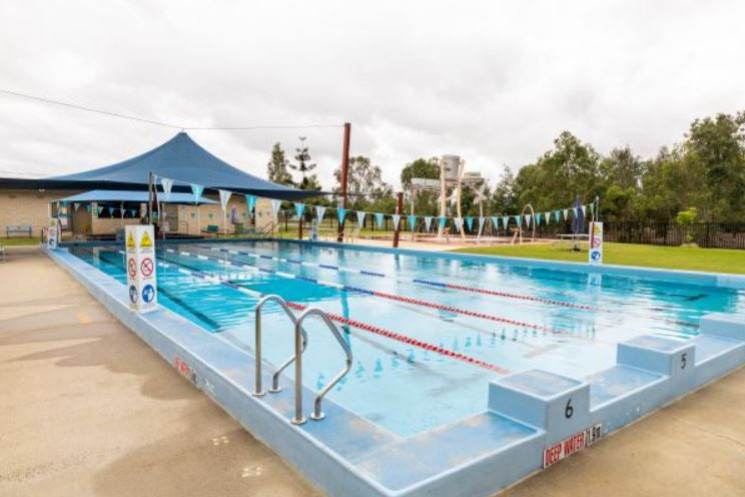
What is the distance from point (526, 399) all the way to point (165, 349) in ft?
11.0

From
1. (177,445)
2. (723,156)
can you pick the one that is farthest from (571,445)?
(723,156)

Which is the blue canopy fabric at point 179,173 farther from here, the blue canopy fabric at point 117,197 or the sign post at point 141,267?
the sign post at point 141,267

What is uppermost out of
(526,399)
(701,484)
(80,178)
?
(80,178)

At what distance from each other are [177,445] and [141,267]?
3.15m

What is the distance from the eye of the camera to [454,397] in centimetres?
420

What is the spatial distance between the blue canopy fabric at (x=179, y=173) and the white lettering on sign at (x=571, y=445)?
1480cm

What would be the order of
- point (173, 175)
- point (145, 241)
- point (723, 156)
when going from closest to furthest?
point (145, 241) < point (173, 175) < point (723, 156)

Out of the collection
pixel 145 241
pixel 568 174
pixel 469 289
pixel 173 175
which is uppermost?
pixel 568 174

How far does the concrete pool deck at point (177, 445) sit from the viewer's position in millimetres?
2334

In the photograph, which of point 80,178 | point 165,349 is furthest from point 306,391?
point 80,178

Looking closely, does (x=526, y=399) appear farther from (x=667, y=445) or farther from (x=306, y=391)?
(x=306, y=391)

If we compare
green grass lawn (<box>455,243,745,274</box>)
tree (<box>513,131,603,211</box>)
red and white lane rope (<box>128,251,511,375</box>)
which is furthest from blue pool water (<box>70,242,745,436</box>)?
tree (<box>513,131,603,211</box>)

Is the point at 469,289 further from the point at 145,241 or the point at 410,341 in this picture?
the point at 145,241

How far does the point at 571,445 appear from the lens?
263 cm
